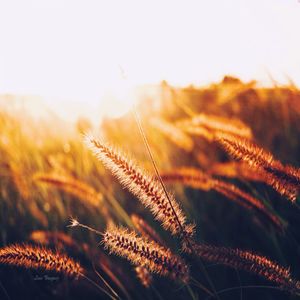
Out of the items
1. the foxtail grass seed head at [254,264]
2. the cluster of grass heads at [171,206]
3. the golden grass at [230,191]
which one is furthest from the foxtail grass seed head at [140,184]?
the golden grass at [230,191]

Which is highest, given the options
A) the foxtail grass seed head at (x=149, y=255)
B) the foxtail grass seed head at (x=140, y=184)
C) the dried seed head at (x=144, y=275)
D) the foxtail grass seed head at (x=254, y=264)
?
the foxtail grass seed head at (x=140, y=184)

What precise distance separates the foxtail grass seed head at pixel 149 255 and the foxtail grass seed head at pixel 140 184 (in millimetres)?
75

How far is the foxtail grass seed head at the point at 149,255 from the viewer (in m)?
1.07

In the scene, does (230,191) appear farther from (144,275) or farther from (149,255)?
(149,255)

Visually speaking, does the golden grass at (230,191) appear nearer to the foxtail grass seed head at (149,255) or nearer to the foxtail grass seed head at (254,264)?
the foxtail grass seed head at (254,264)

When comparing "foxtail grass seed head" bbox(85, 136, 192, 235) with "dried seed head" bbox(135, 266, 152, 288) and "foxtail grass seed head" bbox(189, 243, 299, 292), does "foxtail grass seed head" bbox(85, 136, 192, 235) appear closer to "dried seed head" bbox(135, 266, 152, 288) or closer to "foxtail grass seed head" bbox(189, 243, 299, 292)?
"foxtail grass seed head" bbox(189, 243, 299, 292)

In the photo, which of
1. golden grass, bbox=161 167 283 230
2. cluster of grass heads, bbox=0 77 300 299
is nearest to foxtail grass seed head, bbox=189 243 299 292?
cluster of grass heads, bbox=0 77 300 299

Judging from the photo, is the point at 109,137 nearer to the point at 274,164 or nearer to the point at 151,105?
the point at 151,105

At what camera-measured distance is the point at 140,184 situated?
1149mm

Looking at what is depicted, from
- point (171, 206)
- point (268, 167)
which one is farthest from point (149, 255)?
point (268, 167)

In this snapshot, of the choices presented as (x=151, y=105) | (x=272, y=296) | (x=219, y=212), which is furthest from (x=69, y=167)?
(x=272, y=296)

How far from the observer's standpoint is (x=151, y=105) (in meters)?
4.38

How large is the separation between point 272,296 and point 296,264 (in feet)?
0.80

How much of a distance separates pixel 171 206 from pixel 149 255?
0.18 meters
